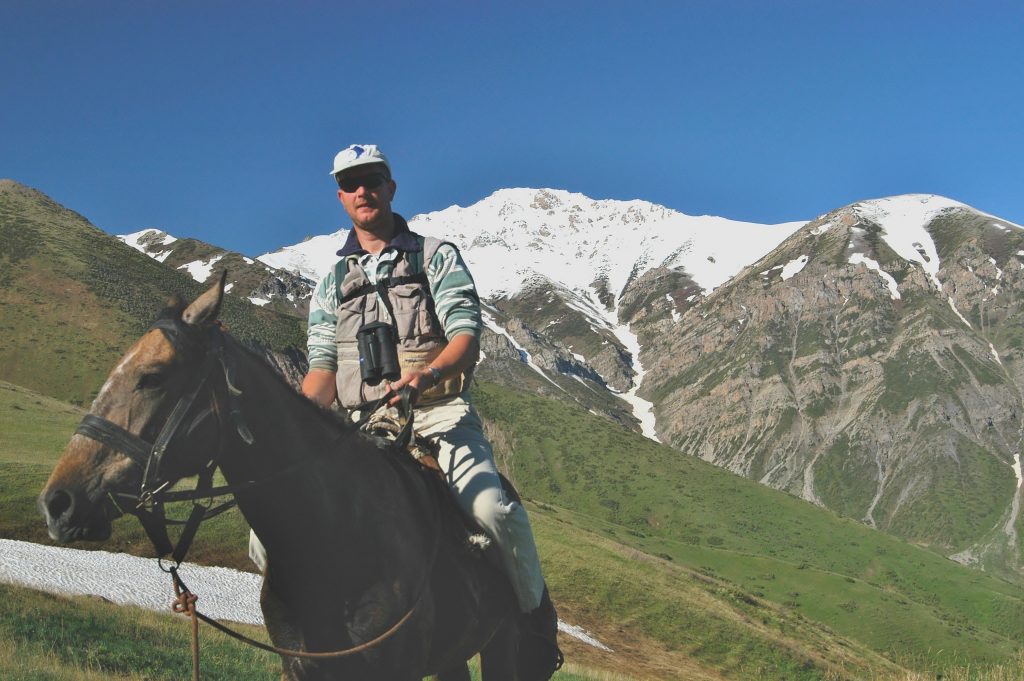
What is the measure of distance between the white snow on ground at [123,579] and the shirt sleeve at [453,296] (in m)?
21.3

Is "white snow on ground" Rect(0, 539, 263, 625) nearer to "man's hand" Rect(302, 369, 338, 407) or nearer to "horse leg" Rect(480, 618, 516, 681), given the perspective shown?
"horse leg" Rect(480, 618, 516, 681)

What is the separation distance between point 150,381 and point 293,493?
122cm

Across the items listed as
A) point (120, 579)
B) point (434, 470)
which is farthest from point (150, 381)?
point (120, 579)

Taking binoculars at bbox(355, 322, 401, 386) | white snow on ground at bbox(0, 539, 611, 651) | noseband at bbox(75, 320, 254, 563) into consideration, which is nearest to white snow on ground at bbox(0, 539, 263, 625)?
white snow on ground at bbox(0, 539, 611, 651)

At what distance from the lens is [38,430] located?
1988 inches

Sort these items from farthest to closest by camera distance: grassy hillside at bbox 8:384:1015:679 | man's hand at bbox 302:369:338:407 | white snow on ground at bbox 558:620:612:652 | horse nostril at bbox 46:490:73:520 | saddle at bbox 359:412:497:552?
grassy hillside at bbox 8:384:1015:679, white snow on ground at bbox 558:620:612:652, man's hand at bbox 302:369:338:407, saddle at bbox 359:412:497:552, horse nostril at bbox 46:490:73:520

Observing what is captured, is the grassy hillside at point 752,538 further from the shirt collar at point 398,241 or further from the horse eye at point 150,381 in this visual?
the horse eye at point 150,381

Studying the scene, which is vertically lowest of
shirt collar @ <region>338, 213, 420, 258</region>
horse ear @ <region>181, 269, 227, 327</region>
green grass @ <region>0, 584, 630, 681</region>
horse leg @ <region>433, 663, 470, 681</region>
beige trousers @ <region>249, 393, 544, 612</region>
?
green grass @ <region>0, 584, 630, 681</region>

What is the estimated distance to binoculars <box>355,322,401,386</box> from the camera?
21.9 feet

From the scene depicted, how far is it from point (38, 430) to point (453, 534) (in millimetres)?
52413

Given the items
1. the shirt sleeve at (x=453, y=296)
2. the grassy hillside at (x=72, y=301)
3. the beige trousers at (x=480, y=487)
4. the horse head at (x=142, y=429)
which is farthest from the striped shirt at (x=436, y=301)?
the grassy hillside at (x=72, y=301)

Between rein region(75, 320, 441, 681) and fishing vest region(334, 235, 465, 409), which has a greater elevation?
fishing vest region(334, 235, 465, 409)

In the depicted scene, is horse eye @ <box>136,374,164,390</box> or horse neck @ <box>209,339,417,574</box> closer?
horse eye @ <box>136,374,164,390</box>

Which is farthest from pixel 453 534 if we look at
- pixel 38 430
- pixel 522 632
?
pixel 38 430
